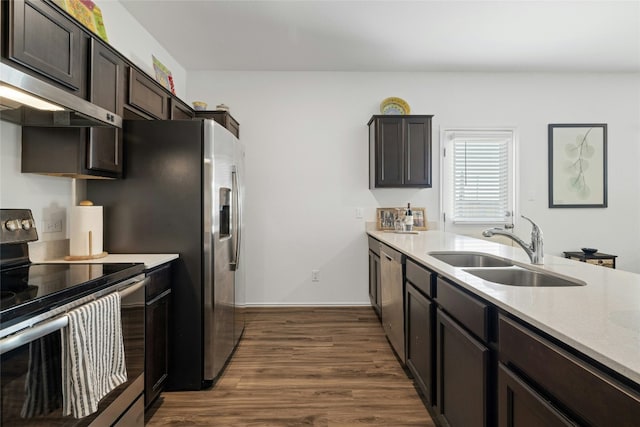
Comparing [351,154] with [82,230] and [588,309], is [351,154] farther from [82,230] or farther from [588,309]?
[588,309]

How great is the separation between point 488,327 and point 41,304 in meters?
1.49

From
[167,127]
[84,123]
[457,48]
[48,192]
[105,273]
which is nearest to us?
[105,273]

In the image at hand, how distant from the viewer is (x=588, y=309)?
0.97 m

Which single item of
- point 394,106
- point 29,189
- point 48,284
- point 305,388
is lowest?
point 305,388

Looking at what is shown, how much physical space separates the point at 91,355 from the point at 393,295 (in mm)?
1943

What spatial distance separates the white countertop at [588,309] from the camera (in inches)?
27.9

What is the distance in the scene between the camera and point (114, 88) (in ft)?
6.91

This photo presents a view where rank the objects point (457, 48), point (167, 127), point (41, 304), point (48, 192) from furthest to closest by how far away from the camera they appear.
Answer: point (457, 48)
point (167, 127)
point (48, 192)
point (41, 304)

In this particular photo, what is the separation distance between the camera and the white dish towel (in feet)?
3.94

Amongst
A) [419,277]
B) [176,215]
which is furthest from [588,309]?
[176,215]

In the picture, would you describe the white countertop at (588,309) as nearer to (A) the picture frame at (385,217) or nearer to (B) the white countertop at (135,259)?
(B) the white countertop at (135,259)

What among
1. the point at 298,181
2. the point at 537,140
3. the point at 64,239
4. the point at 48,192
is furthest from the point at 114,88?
the point at 537,140

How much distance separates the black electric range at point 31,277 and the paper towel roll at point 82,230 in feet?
0.67

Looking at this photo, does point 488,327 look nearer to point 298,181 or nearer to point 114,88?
point 114,88
